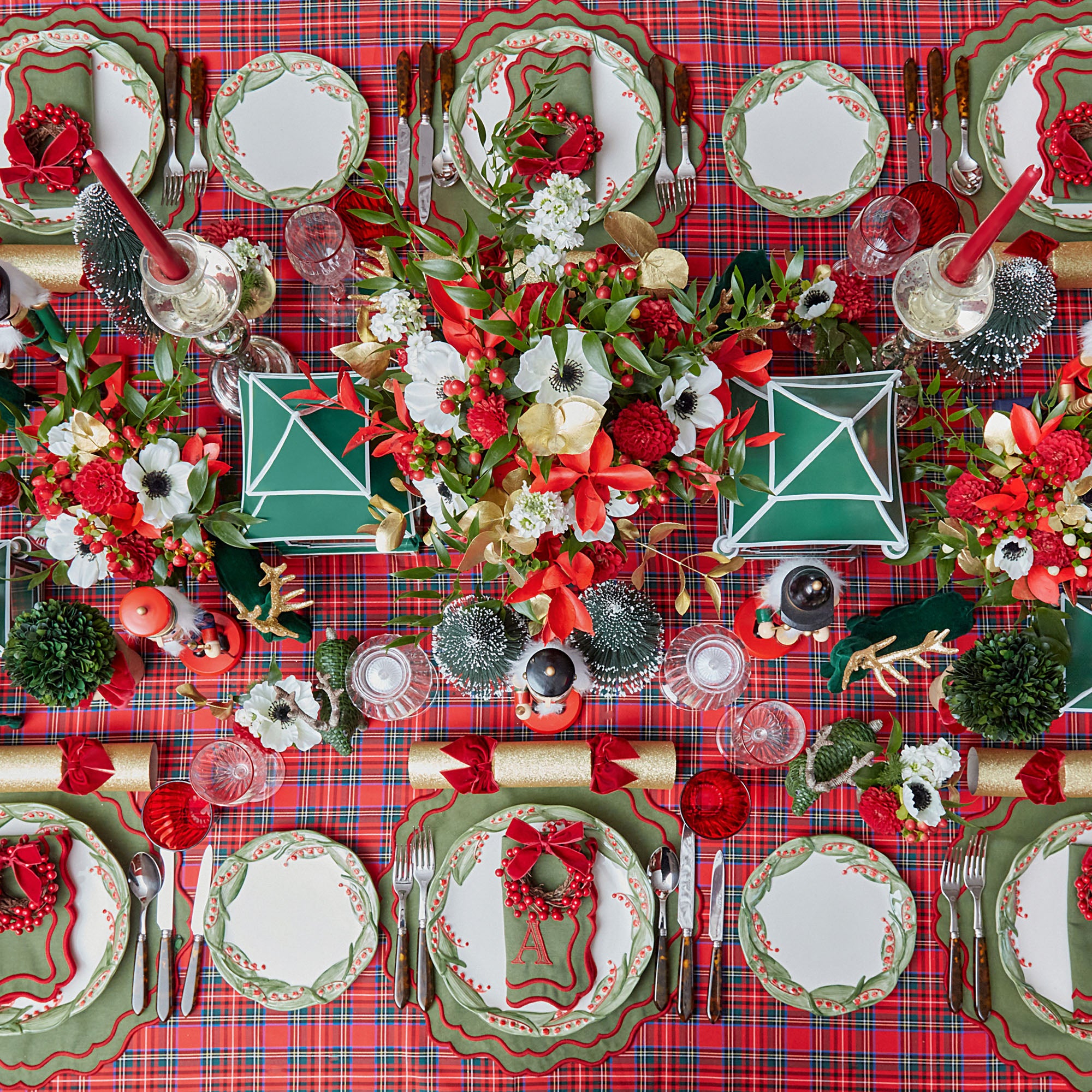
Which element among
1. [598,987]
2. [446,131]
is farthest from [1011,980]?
[446,131]

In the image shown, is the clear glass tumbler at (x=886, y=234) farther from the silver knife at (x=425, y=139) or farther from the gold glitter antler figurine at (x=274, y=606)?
the gold glitter antler figurine at (x=274, y=606)

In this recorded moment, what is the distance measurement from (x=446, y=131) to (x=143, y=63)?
552mm

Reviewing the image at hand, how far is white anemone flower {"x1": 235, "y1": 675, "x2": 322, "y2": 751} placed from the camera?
1.21 meters

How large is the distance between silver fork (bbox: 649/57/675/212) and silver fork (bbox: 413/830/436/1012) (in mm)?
1126

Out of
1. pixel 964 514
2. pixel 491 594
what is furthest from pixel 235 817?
pixel 964 514

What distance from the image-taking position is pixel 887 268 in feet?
4.25

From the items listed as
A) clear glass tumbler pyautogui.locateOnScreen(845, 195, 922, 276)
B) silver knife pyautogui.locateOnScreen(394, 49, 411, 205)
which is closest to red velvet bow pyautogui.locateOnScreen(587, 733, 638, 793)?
clear glass tumbler pyautogui.locateOnScreen(845, 195, 922, 276)

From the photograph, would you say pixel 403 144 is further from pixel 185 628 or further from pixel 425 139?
pixel 185 628

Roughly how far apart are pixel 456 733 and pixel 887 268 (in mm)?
1021

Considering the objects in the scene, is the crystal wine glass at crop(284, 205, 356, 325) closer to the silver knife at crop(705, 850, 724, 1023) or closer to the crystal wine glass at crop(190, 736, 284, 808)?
the crystal wine glass at crop(190, 736, 284, 808)

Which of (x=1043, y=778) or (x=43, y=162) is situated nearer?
(x=1043, y=778)

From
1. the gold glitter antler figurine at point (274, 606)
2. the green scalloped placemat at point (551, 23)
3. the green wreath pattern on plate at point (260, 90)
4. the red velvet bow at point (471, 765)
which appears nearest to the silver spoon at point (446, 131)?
the green scalloped placemat at point (551, 23)

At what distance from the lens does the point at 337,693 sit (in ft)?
4.24

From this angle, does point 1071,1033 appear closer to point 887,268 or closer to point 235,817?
point 887,268
